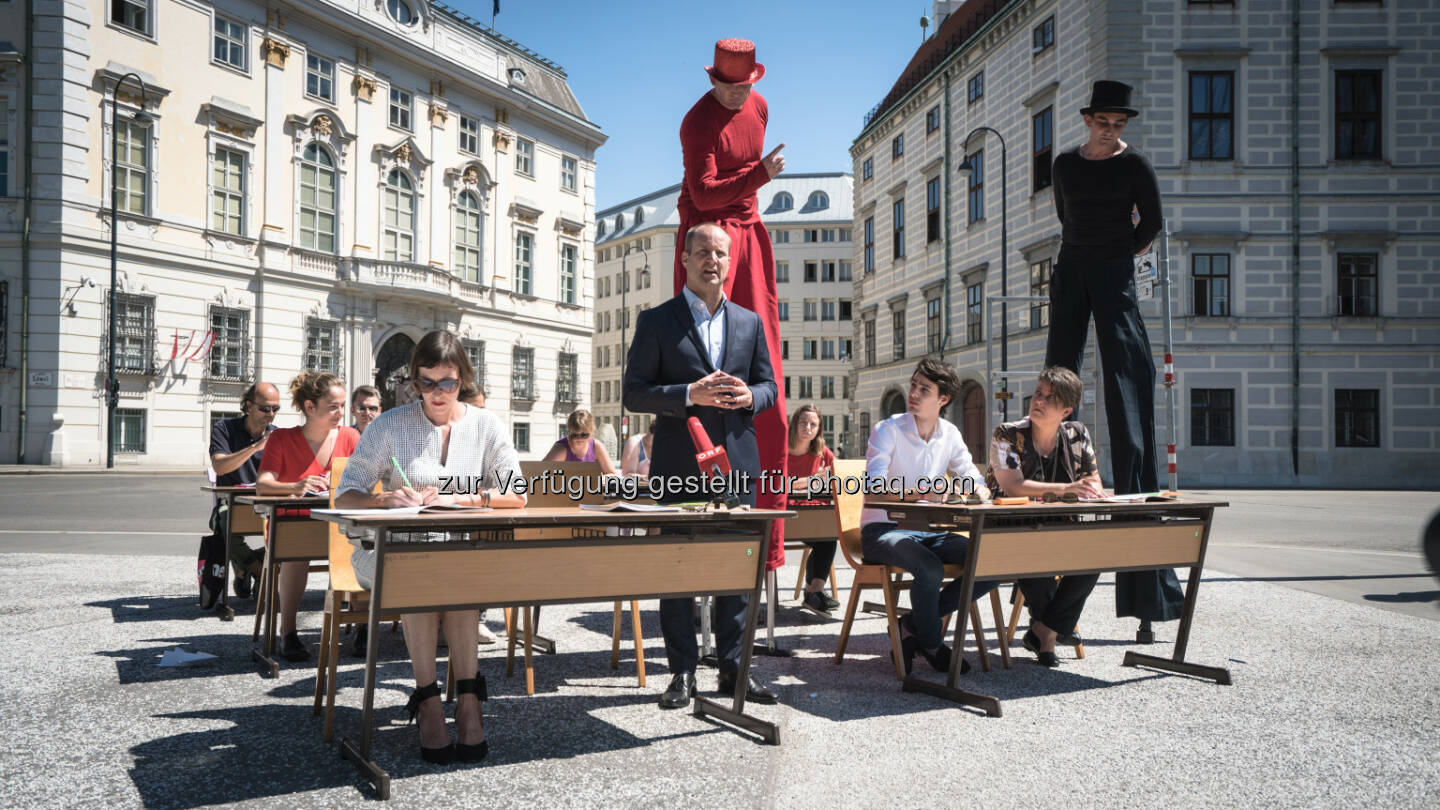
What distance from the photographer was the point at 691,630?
4.78m

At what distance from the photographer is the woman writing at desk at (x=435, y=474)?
3.86 meters

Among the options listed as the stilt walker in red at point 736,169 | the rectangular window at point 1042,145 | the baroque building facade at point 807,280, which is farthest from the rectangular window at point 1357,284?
the baroque building facade at point 807,280

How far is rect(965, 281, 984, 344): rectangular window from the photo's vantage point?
34719mm

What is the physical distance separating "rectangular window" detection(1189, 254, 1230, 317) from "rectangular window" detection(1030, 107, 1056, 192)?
5.00 metres

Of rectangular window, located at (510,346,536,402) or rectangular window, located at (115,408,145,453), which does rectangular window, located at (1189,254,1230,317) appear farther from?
rectangular window, located at (115,408,145,453)

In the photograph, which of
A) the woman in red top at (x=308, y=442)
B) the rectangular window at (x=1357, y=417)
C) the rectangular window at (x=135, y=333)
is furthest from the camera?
A: the rectangular window at (x=135, y=333)

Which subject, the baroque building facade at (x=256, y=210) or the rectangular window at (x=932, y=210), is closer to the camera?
the baroque building facade at (x=256, y=210)

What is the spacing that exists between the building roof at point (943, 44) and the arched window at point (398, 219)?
20.1 m

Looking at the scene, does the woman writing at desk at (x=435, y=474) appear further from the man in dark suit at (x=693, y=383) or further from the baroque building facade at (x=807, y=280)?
the baroque building facade at (x=807, y=280)

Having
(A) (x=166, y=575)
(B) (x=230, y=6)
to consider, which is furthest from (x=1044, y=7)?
(A) (x=166, y=575)

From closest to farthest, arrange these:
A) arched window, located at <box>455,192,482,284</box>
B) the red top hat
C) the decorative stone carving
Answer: the red top hat < the decorative stone carving < arched window, located at <box>455,192,482,284</box>

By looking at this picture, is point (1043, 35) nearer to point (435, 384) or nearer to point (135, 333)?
point (135, 333)

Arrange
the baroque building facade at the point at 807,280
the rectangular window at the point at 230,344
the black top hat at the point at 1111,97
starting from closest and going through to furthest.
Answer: the black top hat at the point at 1111,97, the rectangular window at the point at 230,344, the baroque building facade at the point at 807,280

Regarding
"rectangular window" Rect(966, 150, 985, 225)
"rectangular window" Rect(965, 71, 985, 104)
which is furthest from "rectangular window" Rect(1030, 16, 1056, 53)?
"rectangular window" Rect(966, 150, 985, 225)
